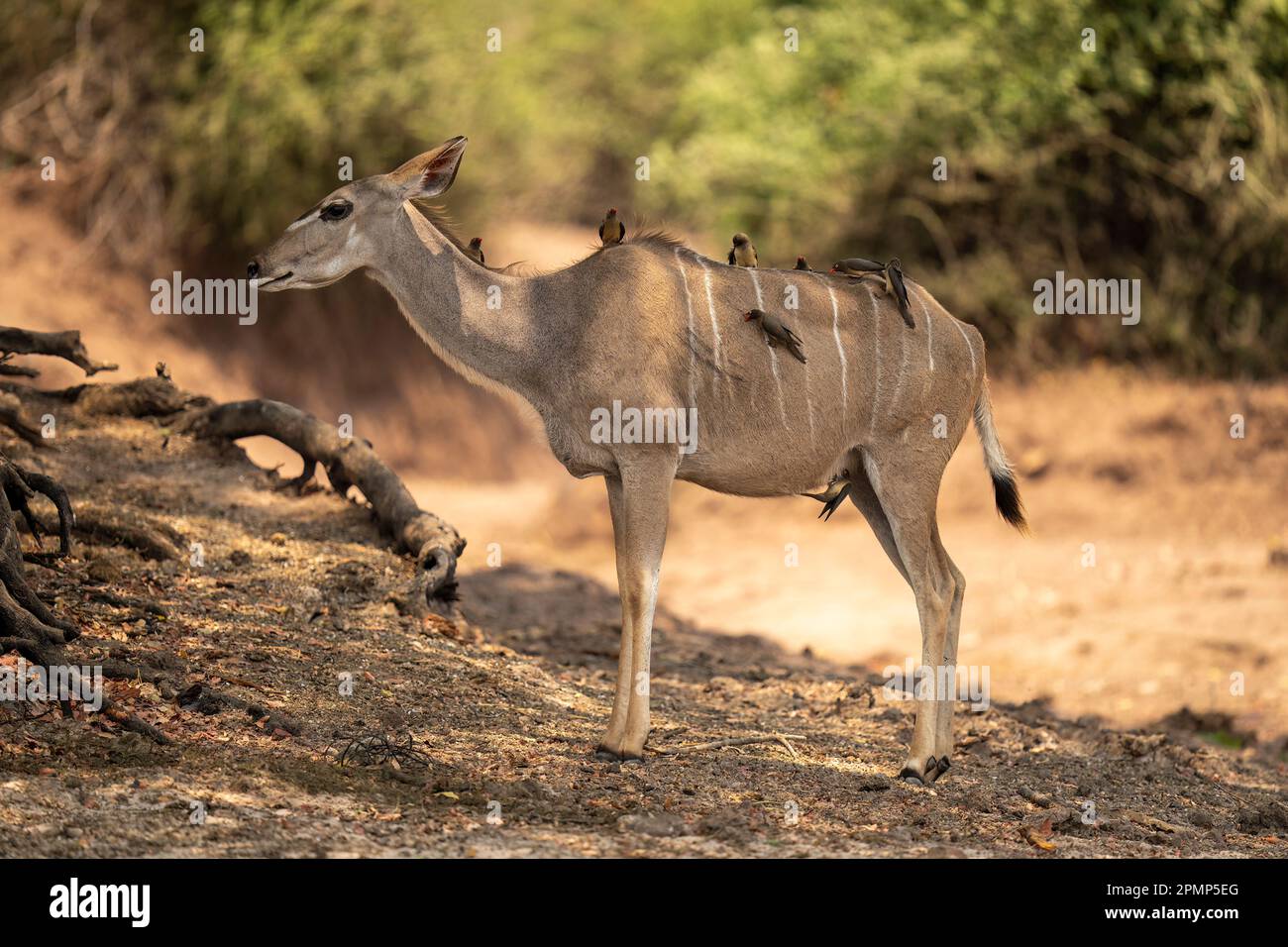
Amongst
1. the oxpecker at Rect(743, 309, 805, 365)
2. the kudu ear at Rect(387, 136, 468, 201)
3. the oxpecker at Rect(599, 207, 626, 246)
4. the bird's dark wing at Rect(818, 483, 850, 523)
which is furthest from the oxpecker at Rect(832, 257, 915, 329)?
the kudu ear at Rect(387, 136, 468, 201)

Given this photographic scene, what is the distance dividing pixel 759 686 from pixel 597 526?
9.27 m

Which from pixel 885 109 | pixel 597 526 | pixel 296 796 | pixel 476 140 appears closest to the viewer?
pixel 296 796

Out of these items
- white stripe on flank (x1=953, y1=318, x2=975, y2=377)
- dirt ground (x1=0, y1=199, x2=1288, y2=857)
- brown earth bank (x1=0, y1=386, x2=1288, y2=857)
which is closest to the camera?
brown earth bank (x1=0, y1=386, x2=1288, y2=857)

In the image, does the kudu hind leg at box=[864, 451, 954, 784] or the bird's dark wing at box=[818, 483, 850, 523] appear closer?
the kudu hind leg at box=[864, 451, 954, 784]

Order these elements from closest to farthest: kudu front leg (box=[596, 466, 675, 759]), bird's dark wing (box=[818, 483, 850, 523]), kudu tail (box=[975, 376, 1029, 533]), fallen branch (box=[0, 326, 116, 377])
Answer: kudu front leg (box=[596, 466, 675, 759]) < bird's dark wing (box=[818, 483, 850, 523]) < kudu tail (box=[975, 376, 1029, 533]) < fallen branch (box=[0, 326, 116, 377])

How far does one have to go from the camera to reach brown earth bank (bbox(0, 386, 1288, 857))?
629 cm

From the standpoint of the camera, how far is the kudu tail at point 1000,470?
28.4 feet

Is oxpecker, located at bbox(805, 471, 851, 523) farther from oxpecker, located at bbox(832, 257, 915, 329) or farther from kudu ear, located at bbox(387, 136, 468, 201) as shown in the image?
kudu ear, located at bbox(387, 136, 468, 201)

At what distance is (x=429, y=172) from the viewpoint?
775 centimetres

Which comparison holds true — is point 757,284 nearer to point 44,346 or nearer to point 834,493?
point 834,493

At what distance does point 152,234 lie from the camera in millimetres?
19797

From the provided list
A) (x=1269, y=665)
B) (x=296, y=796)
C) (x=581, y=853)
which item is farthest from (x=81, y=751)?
(x=1269, y=665)

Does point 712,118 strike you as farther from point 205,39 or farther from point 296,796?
point 296,796

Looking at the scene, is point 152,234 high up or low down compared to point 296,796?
up
